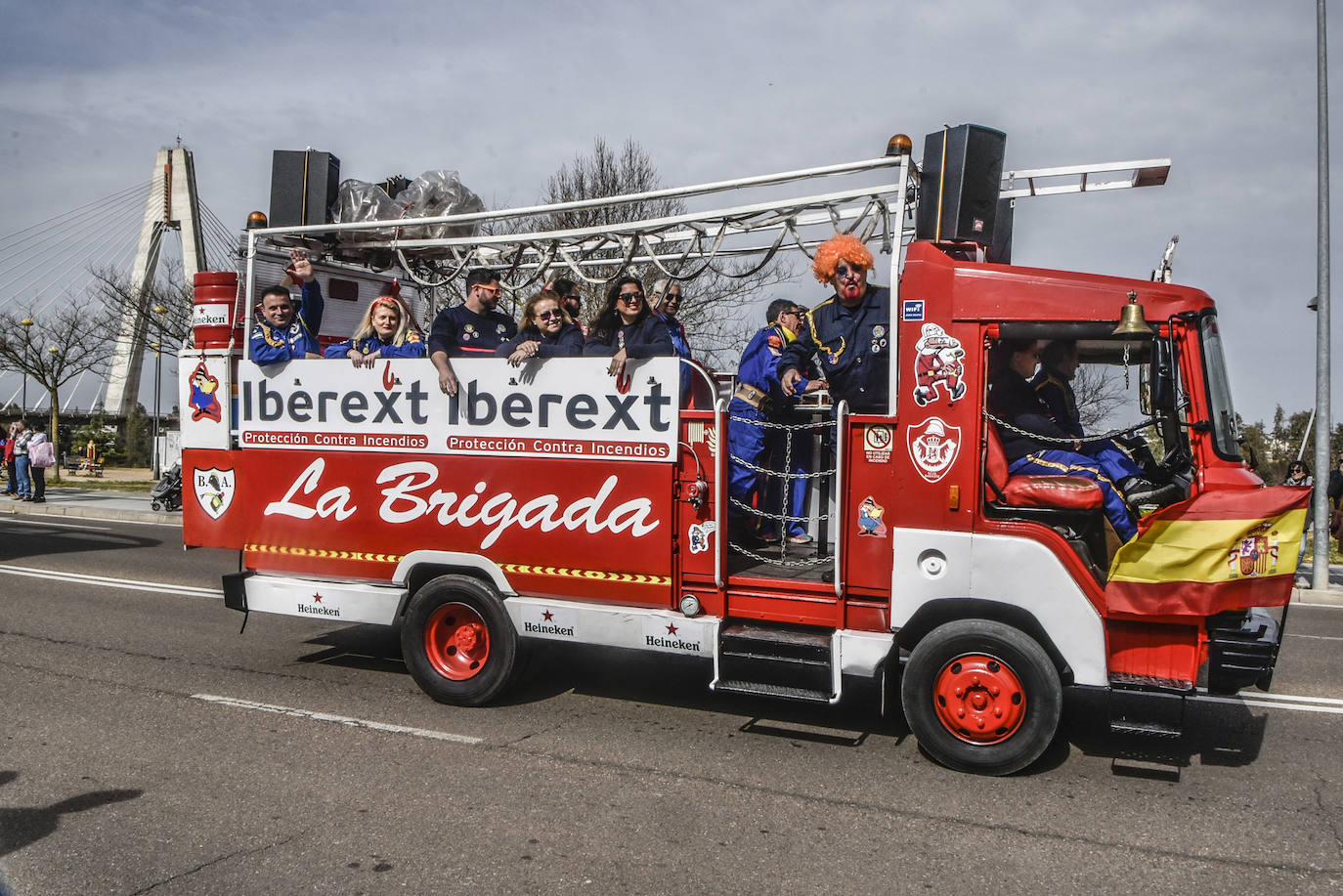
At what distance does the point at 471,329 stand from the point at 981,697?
3908 mm

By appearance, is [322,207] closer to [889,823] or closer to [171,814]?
[171,814]

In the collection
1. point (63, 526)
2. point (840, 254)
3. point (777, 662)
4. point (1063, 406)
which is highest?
point (840, 254)

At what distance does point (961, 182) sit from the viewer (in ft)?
18.0

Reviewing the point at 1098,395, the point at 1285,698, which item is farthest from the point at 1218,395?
the point at 1285,698

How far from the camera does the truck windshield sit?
4.99 meters

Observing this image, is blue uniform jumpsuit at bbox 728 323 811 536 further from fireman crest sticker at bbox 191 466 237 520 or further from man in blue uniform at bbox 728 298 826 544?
fireman crest sticker at bbox 191 466 237 520

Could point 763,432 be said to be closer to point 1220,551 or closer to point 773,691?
point 773,691

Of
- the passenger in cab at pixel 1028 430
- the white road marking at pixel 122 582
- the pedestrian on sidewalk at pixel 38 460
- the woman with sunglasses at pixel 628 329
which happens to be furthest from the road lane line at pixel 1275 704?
the pedestrian on sidewalk at pixel 38 460

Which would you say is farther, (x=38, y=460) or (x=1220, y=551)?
(x=38, y=460)

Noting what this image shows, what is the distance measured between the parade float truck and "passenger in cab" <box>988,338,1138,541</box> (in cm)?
9

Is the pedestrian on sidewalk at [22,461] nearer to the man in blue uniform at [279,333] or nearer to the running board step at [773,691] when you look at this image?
the man in blue uniform at [279,333]

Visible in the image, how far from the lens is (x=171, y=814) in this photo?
14.9ft

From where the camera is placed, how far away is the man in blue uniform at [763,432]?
627 cm

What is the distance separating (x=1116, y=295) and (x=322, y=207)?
5305 mm
